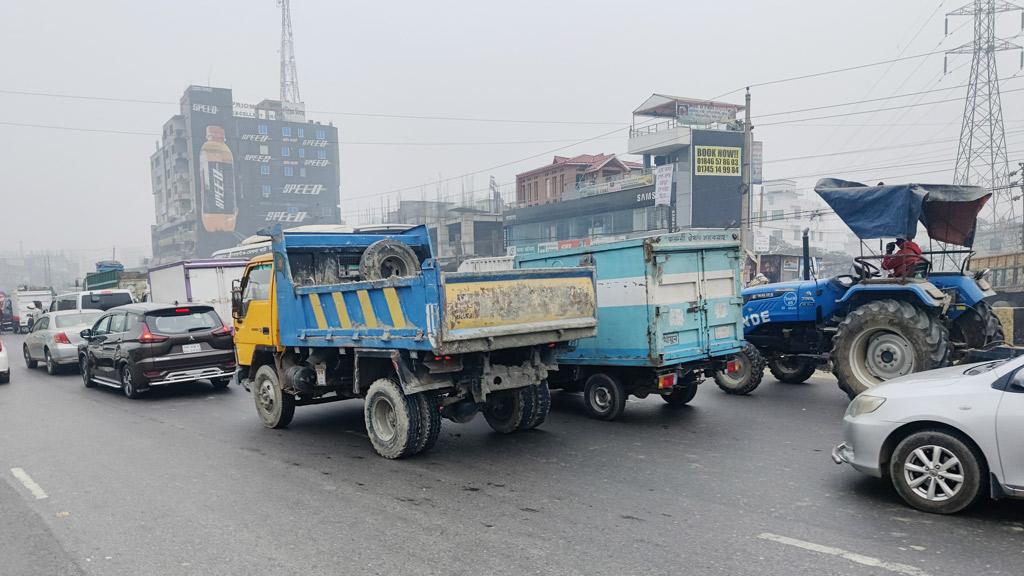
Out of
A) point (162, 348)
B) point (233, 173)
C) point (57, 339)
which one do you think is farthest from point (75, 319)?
point (233, 173)

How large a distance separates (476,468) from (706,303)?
3928 millimetres

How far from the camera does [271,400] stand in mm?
8961

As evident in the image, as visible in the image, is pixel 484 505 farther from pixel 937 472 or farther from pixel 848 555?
pixel 937 472

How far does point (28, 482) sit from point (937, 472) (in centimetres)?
789

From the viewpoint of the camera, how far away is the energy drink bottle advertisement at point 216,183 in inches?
4437

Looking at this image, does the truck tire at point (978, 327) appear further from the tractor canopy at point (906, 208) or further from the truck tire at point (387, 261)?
the truck tire at point (387, 261)

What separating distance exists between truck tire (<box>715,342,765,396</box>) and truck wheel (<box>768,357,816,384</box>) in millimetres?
1043

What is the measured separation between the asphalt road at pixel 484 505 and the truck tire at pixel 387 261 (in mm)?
2060

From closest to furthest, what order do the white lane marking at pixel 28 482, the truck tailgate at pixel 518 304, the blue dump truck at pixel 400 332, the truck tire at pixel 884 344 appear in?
the white lane marking at pixel 28 482, the truck tailgate at pixel 518 304, the blue dump truck at pixel 400 332, the truck tire at pixel 884 344

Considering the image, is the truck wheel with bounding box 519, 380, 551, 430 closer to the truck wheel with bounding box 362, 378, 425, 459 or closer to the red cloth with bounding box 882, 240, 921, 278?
the truck wheel with bounding box 362, 378, 425, 459

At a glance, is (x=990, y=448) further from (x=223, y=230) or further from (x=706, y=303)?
(x=223, y=230)

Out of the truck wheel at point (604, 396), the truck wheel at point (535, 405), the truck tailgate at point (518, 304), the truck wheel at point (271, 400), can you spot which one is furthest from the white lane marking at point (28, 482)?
the truck wheel at point (604, 396)

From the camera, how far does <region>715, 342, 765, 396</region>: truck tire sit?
10.3 metres

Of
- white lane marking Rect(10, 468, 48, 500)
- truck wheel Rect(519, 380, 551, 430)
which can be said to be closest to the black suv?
white lane marking Rect(10, 468, 48, 500)
